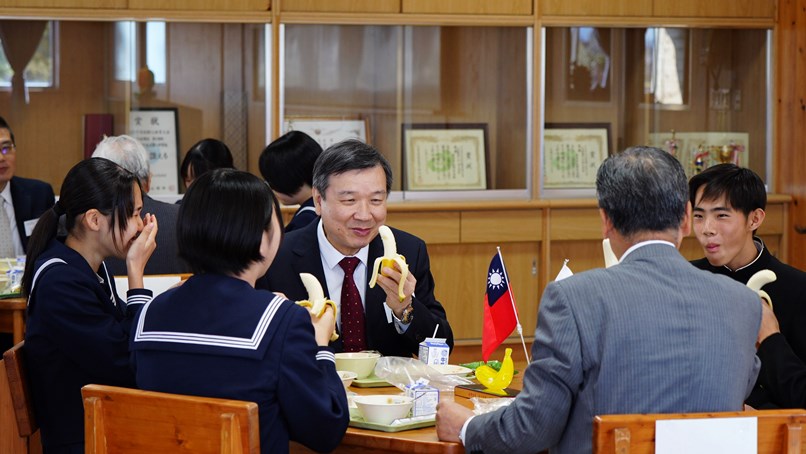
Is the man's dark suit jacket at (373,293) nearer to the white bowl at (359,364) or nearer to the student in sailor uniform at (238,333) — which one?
the white bowl at (359,364)

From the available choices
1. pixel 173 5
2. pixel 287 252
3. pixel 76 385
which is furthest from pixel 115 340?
pixel 173 5

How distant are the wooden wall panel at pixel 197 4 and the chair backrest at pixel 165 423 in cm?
384

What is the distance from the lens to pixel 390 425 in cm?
231

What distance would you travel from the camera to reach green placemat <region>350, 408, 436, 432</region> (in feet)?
7.53

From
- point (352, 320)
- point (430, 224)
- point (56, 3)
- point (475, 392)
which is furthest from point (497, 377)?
point (56, 3)

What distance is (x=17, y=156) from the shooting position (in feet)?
19.2

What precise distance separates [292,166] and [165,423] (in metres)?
2.24

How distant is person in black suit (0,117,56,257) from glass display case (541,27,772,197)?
2839mm

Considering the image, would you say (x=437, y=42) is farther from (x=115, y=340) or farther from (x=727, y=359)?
(x=727, y=359)

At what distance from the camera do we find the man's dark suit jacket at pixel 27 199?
17.0 feet

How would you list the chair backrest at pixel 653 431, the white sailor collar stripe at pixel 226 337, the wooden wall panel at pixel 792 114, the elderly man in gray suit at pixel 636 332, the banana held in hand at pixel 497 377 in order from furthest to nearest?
the wooden wall panel at pixel 792 114 → the banana held in hand at pixel 497 377 → the white sailor collar stripe at pixel 226 337 → the elderly man in gray suit at pixel 636 332 → the chair backrest at pixel 653 431

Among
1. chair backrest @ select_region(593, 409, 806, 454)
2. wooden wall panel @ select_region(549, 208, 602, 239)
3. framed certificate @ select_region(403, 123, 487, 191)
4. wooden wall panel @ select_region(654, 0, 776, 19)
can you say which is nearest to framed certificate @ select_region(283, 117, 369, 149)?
framed certificate @ select_region(403, 123, 487, 191)

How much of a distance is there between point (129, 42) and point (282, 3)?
0.91 metres

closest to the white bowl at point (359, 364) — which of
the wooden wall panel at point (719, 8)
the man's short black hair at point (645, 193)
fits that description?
the man's short black hair at point (645, 193)
